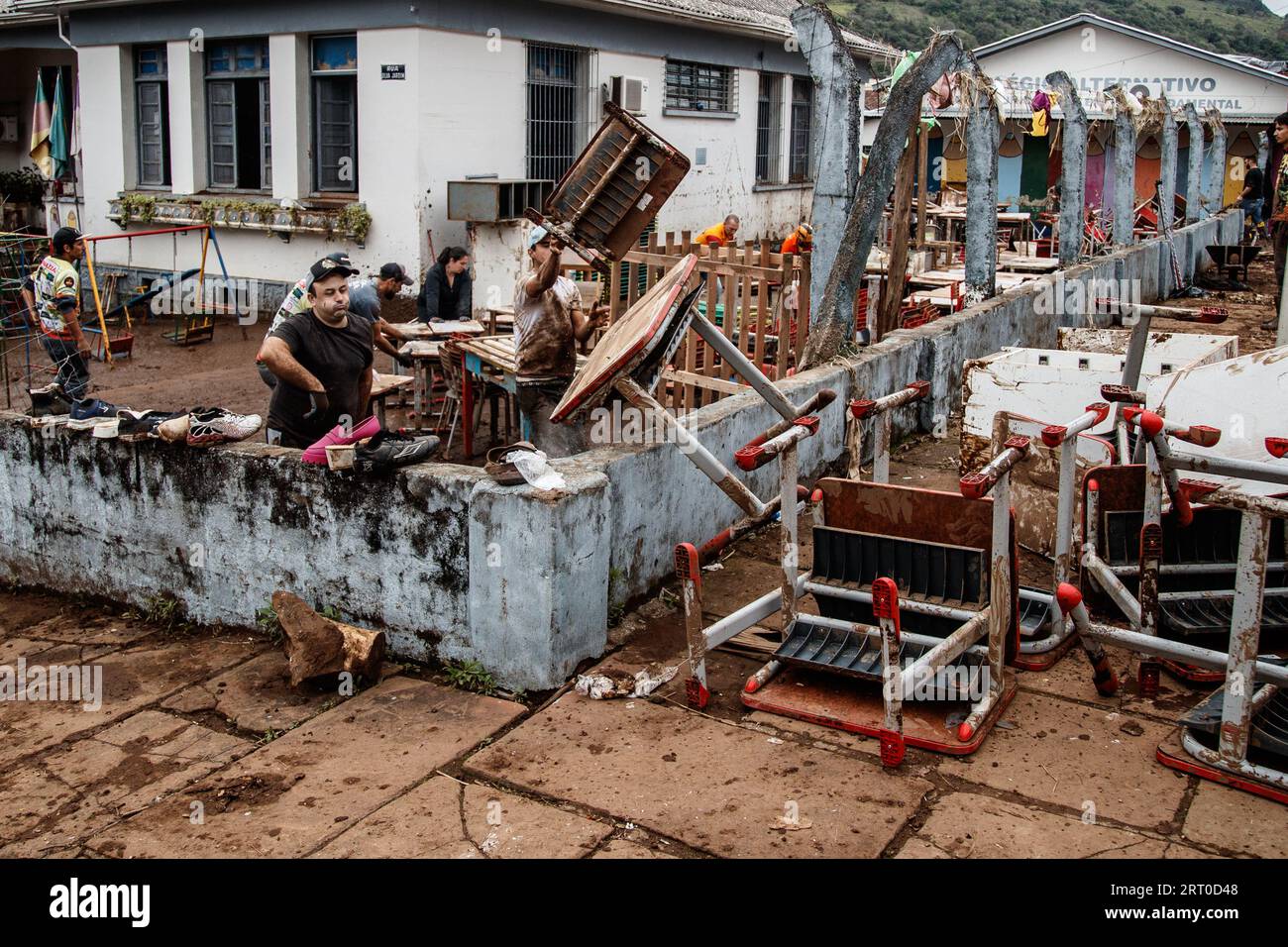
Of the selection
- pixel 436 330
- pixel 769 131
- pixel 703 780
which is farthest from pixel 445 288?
pixel 769 131

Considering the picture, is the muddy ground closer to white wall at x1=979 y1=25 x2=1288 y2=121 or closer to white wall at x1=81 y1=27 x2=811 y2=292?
white wall at x1=81 y1=27 x2=811 y2=292

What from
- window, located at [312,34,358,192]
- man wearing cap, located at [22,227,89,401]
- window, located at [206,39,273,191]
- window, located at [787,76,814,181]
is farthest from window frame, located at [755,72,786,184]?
man wearing cap, located at [22,227,89,401]

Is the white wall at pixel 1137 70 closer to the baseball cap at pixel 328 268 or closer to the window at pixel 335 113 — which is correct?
the window at pixel 335 113

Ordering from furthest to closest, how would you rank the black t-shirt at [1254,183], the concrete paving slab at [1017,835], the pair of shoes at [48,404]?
the black t-shirt at [1254,183], the pair of shoes at [48,404], the concrete paving slab at [1017,835]

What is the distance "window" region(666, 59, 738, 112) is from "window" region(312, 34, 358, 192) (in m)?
5.25

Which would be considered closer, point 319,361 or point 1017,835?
point 1017,835

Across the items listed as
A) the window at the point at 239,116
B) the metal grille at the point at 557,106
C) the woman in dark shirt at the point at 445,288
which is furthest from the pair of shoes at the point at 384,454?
the window at the point at 239,116

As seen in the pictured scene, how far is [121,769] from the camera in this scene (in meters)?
Answer: 4.57

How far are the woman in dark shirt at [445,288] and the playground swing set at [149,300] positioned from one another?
4302mm

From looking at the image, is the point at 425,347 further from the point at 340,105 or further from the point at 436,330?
the point at 340,105

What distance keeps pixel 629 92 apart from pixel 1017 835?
14.0 meters

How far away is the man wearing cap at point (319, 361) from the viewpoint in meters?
5.87

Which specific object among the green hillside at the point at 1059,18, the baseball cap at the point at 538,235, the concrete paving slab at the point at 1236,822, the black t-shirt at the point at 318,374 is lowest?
the concrete paving slab at the point at 1236,822

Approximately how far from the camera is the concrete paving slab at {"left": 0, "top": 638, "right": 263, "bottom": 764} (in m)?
4.92
